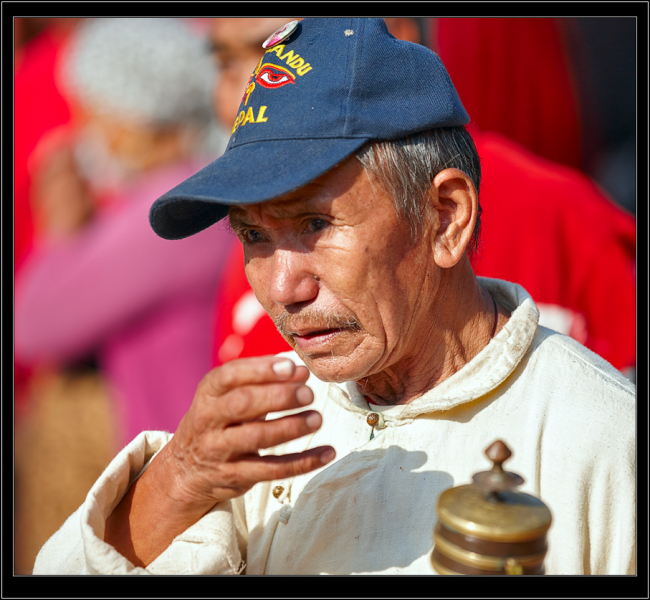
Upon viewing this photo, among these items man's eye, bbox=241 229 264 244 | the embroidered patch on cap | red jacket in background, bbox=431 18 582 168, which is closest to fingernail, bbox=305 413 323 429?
man's eye, bbox=241 229 264 244

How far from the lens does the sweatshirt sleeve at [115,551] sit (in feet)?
4.89

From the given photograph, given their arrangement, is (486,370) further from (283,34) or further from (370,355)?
(283,34)

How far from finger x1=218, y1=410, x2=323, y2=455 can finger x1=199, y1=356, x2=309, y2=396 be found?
0.26 feet

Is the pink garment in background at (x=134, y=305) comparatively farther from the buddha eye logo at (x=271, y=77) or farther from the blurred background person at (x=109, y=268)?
the buddha eye logo at (x=271, y=77)

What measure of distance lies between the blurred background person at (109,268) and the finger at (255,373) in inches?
118

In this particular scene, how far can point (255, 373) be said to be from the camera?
1.27 meters

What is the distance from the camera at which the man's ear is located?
1.70 meters

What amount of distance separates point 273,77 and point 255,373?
0.83 metres

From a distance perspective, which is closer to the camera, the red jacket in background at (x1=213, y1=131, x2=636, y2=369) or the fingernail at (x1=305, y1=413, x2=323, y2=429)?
the fingernail at (x1=305, y1=413, x2=323, y2=429)

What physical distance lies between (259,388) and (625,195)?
307 centimetres

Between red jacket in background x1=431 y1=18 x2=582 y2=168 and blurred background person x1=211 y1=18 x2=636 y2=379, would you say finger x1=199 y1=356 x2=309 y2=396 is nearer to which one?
blurred background person x1=211 y1=18 x2=636 y2=379

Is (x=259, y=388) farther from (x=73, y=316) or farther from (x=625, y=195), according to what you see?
(x=73, y=316)

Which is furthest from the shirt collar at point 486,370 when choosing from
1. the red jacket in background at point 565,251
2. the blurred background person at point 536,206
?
the red jacket in background at point 565,251
